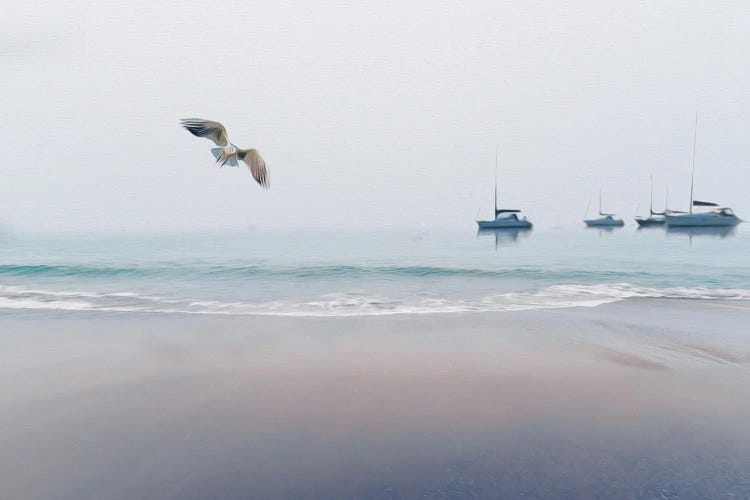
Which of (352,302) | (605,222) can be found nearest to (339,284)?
(352,302)

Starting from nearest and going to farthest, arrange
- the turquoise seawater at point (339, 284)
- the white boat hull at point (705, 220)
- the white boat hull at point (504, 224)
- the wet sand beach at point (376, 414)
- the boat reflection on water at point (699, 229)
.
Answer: the wet sand beach at point (376, 414) < the turquoise seawater at point (339, 284) < the white boat hull at point (705, 220) < the boat reflection on water at point (699, 229) < the white boat hull at point (504, 224)

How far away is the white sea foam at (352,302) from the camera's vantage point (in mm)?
9711

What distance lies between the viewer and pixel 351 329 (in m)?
7.57

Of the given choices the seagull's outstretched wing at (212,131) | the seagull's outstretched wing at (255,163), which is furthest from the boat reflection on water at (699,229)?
the seagull's outstretched wing at (212,131)

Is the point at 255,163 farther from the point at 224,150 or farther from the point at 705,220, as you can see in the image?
the point at 705,220

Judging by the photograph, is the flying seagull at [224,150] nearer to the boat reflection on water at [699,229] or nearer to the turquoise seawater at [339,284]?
the turquoise seawater at [339,284]

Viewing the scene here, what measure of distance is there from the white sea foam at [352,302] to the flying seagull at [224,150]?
12.2 feet

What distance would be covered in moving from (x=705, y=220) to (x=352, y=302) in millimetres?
A: 69226

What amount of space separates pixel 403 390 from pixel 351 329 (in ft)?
10.1

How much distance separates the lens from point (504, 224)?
6388 cm

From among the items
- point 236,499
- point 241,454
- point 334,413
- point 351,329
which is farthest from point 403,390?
point 351,329

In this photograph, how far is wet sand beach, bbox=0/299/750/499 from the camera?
2.96 m

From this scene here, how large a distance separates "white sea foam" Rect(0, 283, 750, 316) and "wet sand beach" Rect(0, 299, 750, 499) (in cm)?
244

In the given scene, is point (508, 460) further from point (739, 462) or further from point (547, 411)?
point (739, 462)
